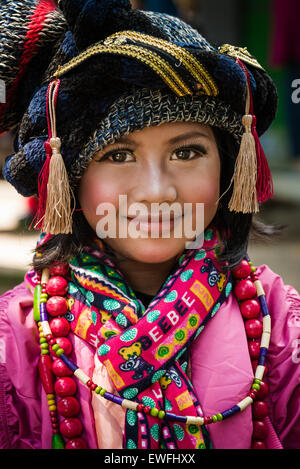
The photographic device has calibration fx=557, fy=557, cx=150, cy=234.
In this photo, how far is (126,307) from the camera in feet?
4.40

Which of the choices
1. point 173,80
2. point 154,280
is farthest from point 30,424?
point 173,80

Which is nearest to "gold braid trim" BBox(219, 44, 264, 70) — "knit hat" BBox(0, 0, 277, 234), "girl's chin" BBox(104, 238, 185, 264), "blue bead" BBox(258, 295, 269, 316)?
"knit hat" BBox(0, 0, 277, 234)

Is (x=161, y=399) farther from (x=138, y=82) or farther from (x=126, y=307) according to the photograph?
(x=138, y=82)

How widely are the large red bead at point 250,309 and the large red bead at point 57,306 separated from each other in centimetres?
46

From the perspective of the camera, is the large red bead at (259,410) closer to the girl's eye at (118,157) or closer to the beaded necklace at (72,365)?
the beaded necklace at (72,365)

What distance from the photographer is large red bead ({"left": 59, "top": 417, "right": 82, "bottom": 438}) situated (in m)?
1.31

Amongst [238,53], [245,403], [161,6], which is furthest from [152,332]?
[161,6]

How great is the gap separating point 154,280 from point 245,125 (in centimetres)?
49

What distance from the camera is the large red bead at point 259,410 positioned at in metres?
1.35

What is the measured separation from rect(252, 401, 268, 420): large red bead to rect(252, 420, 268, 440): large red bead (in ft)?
0.05

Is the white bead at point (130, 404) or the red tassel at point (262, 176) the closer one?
the white bead at point (130, 404)

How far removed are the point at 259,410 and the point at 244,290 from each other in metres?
0.31

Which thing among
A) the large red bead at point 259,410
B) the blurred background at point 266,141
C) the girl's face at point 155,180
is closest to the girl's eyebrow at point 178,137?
the girl's face at point 155,180

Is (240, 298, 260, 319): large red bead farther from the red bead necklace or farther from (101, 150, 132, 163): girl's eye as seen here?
(101, 150, 132, 163): girl's eye
